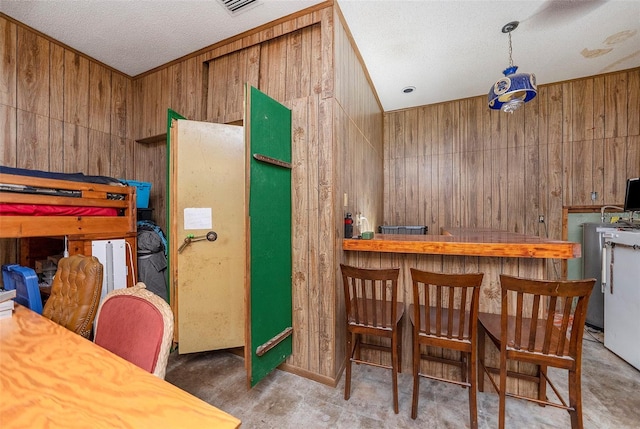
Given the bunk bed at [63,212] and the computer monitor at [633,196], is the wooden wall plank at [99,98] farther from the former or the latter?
the computer monitor at [633,196]

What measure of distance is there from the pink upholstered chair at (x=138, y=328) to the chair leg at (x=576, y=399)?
1937mm

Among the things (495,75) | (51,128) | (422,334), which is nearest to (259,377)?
(422,334)

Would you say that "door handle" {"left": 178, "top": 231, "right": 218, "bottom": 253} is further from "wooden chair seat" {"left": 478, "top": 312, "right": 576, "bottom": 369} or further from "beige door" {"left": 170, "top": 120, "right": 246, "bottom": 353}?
"wooden chair seat" {"left": 478, "top": 312, "right": 576, "bottom": 369}

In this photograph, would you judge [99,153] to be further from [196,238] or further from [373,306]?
[373,306]

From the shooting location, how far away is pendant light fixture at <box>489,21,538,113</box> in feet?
7.23

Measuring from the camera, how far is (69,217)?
2.05 m

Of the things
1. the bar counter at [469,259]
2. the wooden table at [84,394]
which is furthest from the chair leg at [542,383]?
the wooden table at [84,394]

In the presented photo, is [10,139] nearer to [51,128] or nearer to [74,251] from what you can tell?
[51,128]

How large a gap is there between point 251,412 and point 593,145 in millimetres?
5072

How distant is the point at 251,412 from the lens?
1741mm

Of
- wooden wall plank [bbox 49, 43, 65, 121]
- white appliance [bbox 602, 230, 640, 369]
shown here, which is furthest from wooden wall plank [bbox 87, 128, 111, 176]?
white appliance [bbox 602, 230, 640, 369]

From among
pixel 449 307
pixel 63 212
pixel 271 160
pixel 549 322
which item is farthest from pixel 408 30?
pixel 63 212

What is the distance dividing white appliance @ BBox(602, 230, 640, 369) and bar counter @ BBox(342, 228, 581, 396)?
114 centimetres

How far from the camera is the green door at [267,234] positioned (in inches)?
68.7
